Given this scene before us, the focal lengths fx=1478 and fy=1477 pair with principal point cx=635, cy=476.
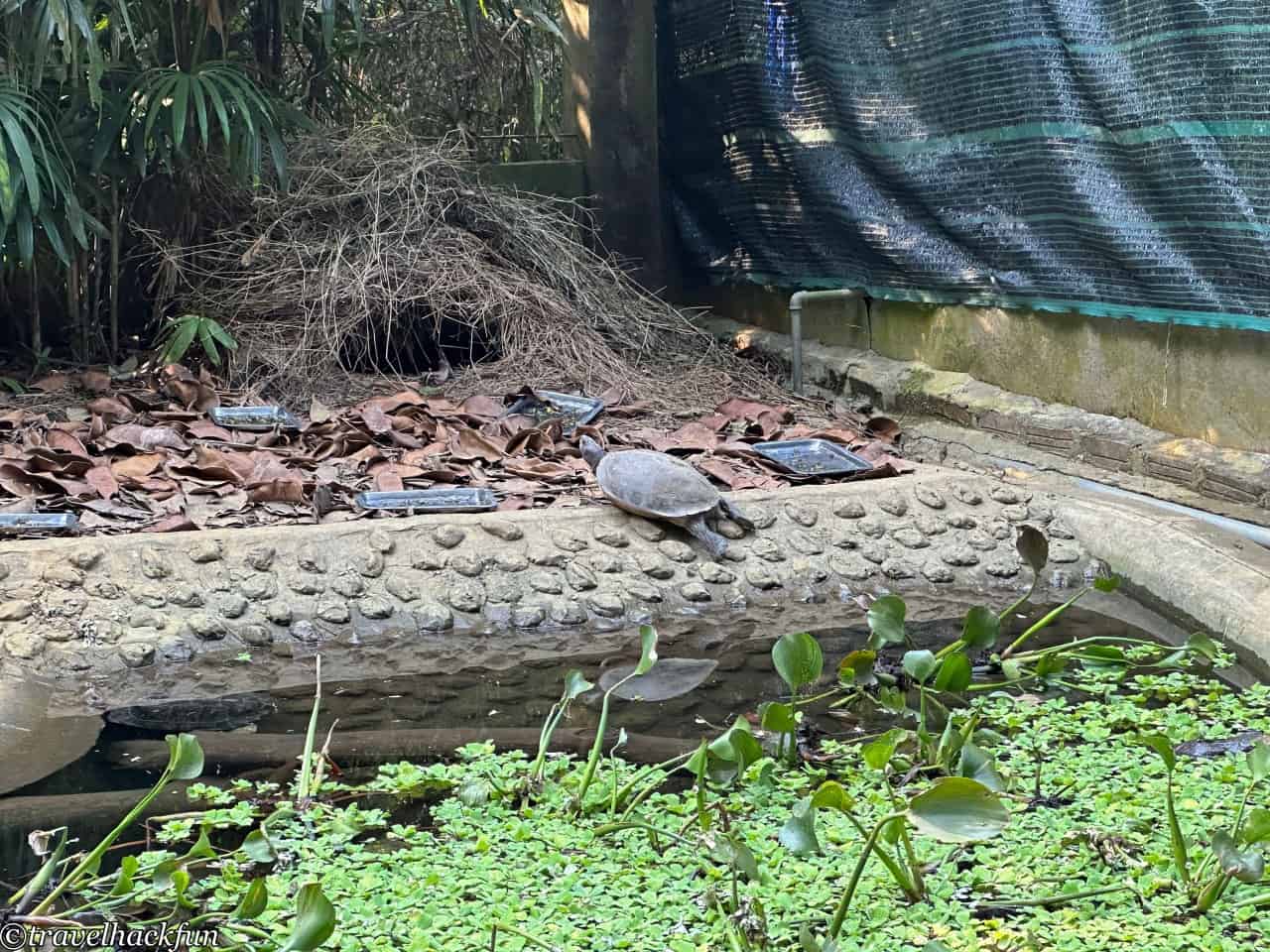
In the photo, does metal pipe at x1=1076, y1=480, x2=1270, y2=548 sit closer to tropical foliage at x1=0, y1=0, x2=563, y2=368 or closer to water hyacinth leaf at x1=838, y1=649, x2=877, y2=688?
water hyacinth leaf at x1=838, y1=649, x2=877, y2=688

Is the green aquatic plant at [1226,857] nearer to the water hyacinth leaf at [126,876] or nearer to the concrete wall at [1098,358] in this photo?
the water hyacinth leaf at [126,876]

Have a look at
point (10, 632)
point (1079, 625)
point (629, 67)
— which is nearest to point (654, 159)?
point (629, 67)

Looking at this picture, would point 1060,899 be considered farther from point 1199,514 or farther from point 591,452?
point 591,452

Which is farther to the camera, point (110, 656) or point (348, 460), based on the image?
point (348, 460)

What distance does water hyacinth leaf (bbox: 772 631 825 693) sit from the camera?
3086 mm

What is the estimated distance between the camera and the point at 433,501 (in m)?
4.78

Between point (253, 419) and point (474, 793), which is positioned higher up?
point (253, 419)

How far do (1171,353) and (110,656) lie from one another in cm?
357

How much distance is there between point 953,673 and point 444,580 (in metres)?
1.64

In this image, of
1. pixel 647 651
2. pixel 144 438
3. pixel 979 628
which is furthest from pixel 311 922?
pixel 144 438

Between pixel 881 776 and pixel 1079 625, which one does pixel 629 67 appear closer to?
pixel 1079 625

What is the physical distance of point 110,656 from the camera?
3975 mm

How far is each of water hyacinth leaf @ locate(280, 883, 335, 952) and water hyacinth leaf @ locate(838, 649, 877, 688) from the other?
5.17 ft

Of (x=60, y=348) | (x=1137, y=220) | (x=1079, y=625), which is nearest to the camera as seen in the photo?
(x=1079, y=625)
